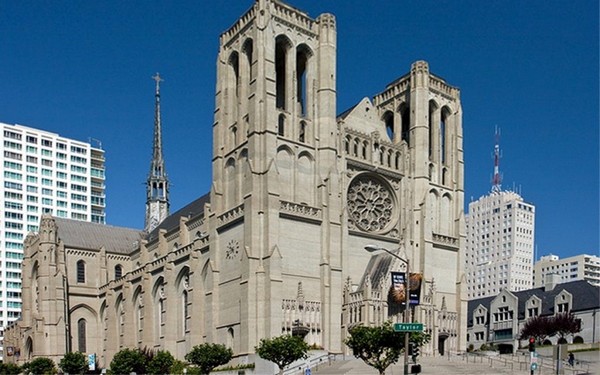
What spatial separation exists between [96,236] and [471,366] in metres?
68.7

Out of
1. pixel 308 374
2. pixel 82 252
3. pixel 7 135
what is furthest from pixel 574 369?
pixel 7 135

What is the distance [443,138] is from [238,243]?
3042 centimetres

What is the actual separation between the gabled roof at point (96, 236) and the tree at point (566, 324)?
202 feet

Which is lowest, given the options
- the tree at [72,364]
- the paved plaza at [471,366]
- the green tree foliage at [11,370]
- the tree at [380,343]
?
the green tree foliage at [11,370]

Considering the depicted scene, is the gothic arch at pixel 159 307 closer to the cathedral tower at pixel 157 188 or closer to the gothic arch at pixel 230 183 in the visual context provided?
the gothic arch at pixel 230 183

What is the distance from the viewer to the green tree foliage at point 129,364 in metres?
68.2

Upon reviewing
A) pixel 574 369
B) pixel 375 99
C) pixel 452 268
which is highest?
pixel 375 99

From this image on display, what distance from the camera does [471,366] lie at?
2281 inches

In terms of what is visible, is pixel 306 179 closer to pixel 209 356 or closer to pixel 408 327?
pixel 209 356

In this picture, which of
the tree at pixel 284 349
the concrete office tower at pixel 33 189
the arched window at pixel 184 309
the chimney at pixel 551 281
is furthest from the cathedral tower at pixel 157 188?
the tree at pixel 284 349

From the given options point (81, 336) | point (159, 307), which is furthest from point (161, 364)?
point (81, 336)

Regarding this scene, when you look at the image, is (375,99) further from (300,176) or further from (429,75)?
(300,176)

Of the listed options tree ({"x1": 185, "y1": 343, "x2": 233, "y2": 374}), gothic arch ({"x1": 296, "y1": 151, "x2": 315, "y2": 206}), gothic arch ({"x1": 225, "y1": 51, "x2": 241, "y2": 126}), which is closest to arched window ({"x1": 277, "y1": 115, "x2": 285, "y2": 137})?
gothic arch ({"x1": 296, "y1": 151, "x2": 315, "y2": 206})

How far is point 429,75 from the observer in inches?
3140
